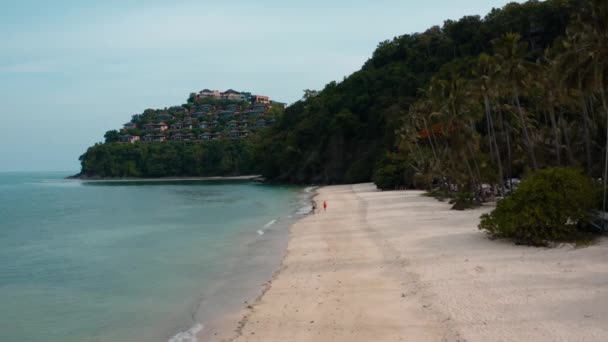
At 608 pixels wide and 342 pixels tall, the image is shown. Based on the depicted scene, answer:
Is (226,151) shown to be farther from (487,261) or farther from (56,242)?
(487,261)

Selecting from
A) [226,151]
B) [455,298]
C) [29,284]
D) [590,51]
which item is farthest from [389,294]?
[226,151]

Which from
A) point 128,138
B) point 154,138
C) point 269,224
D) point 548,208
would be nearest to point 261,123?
point 154,138

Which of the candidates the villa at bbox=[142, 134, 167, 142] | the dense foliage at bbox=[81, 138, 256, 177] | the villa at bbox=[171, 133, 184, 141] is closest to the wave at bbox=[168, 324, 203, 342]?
the dense foliage at bbox=[81, 138, 256, 177]

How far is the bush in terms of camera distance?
18.0m

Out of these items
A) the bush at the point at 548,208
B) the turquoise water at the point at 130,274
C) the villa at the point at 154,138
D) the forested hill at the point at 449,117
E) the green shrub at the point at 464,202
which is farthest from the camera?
the villa at the point at 154,138

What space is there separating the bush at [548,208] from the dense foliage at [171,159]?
129571mm

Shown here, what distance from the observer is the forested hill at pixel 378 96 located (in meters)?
79.4

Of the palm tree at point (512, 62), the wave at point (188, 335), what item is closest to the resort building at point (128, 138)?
the palm tree at point (512, 62)

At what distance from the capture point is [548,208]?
18.0 m

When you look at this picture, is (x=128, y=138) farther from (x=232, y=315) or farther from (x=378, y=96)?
(x=232, y=315)

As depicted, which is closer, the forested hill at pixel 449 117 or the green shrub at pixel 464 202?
the forested hill at pixel 449 117

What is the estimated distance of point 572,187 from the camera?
715 inches

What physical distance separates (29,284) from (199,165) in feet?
459

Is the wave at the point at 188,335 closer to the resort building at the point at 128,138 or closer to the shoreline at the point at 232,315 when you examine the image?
the shoreline at the point at 232,315
